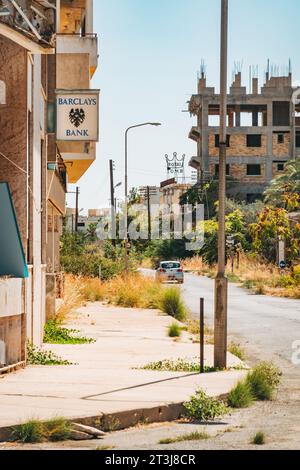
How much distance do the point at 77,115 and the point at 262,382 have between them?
9.40 m

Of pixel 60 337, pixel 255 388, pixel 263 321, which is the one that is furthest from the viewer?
pixel 263 321

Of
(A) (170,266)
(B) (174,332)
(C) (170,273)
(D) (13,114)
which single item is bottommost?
(C) (170,273)

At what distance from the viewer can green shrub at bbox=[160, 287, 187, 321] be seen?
29152mm

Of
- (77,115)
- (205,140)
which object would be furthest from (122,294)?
(205,140)

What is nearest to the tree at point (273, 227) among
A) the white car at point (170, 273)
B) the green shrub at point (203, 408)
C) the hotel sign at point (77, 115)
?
the white car at point (170, 273)

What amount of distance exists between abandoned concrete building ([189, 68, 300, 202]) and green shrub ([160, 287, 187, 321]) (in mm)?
70004

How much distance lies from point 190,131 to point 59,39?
80.3m

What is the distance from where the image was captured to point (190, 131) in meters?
107

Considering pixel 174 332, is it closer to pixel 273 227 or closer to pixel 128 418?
pixel 128 418

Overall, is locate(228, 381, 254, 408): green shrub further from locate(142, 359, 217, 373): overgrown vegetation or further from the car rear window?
the car rear window

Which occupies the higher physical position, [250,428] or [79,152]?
[79,152]

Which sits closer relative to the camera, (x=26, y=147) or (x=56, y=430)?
(x=56, y=430)

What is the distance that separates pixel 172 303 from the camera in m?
29.6

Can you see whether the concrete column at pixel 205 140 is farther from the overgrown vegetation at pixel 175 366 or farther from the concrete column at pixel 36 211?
the overgrown vegetation at pixel 175 366
